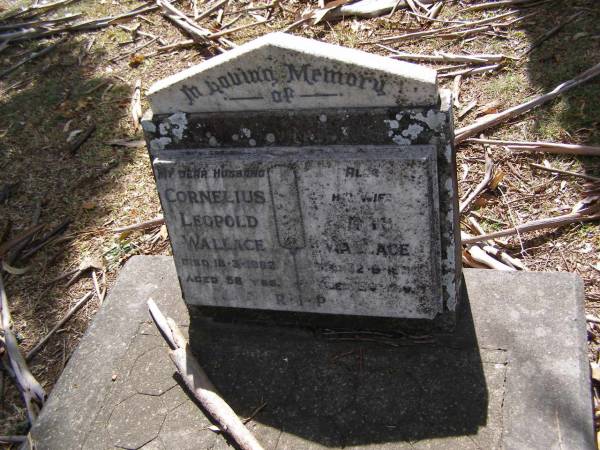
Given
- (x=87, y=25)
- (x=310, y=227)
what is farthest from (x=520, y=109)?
(x=87, y=25)

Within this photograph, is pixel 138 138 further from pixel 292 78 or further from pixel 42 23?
pixel 292 78

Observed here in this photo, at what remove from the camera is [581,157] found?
482 cm

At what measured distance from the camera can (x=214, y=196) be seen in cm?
322

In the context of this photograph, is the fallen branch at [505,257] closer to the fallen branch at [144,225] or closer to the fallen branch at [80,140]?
the fallen branch at [144,225]

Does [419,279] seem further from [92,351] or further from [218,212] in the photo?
[92,351]

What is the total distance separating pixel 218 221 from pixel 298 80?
2.73 ft

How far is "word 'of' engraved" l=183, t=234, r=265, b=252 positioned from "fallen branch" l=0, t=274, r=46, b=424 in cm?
150

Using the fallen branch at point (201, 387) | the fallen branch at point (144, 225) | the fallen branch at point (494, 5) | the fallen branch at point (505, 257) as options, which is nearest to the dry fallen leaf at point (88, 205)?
the fallen branch at point (144, 225)

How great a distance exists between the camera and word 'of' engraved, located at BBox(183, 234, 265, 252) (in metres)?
3.28

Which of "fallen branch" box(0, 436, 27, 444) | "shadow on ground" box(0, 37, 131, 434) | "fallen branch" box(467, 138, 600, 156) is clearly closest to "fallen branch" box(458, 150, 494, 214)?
"fallen branch" box(467, 138, 600, 156)

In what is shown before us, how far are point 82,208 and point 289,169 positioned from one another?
3.14m

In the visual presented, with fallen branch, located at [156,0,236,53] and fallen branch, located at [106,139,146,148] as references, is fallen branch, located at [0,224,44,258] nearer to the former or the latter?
fallen branch, located at [106,139,146,148]

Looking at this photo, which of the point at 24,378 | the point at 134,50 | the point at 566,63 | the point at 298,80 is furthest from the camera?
the point at 134,50

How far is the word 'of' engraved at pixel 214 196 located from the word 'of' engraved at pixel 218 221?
0.09 meters
